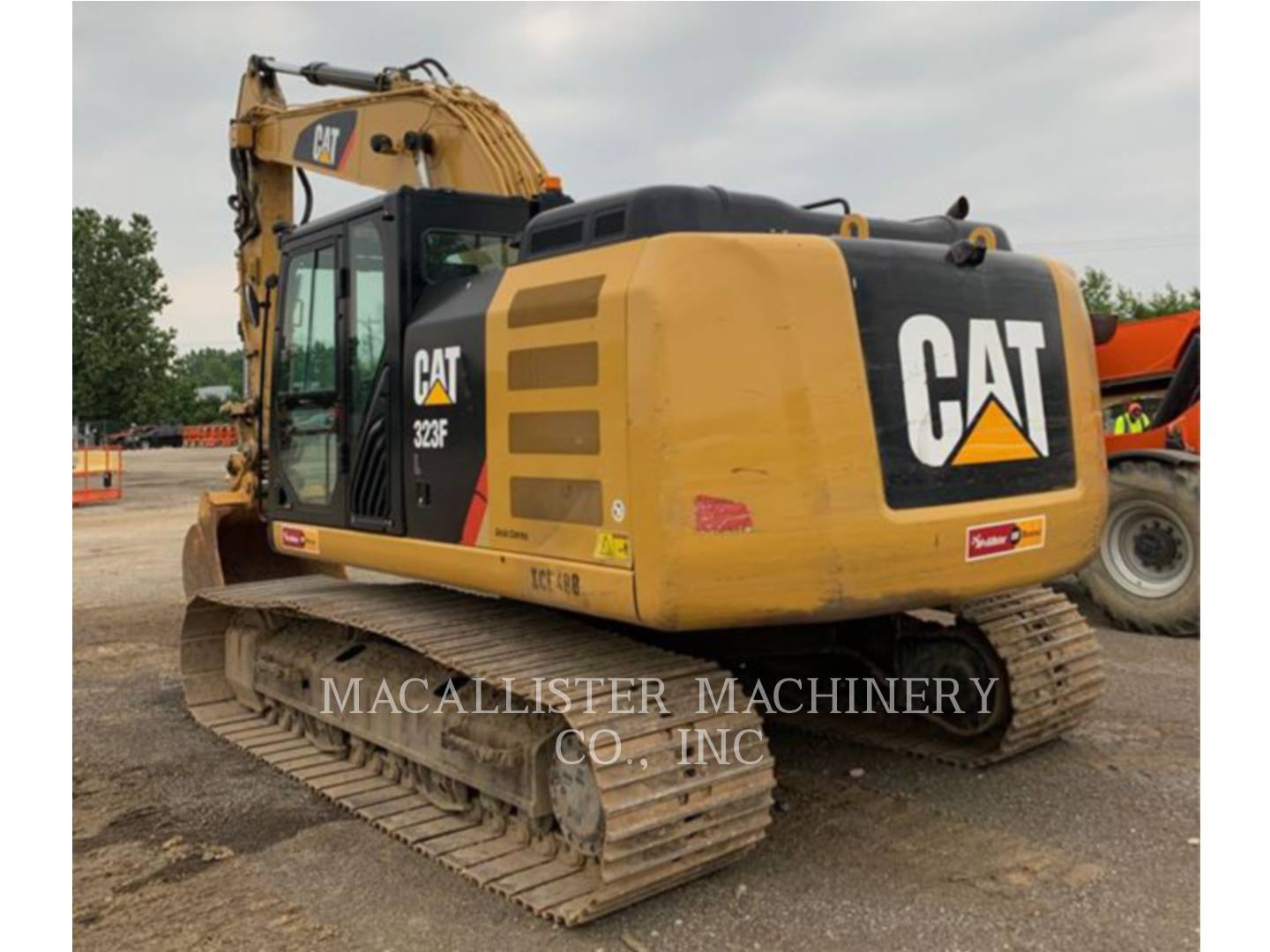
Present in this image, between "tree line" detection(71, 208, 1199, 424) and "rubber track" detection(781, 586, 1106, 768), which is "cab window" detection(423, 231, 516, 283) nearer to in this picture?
"rubber track" detection(781, 586, 1106, 768)

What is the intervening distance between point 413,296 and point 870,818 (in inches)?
114

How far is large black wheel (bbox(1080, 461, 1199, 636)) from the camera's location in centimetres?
756

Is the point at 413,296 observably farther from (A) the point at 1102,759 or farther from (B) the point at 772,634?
(A) the point at 1102,759

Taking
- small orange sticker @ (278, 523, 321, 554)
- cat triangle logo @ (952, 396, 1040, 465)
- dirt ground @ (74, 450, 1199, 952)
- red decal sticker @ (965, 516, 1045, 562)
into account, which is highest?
cat triangle logo @ (952, 396, 1040, 465)

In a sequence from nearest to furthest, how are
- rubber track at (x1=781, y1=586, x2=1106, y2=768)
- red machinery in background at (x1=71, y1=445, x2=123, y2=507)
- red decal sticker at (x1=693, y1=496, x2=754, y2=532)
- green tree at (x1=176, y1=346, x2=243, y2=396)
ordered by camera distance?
red decal sticker at (x1=693, y1=496, x2=754, y2=532)
rubber track at (x1=781, y1=586, x2=1106, y2=768)
red machinery in background at (x1=71, y1=445, x2=123, y2=507)
green tree at (x1=176, y1=346, x2=243, y2=396)

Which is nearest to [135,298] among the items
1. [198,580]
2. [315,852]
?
[198,580]

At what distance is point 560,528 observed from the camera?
3.76 m

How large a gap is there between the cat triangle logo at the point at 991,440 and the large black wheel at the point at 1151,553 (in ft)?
13.5

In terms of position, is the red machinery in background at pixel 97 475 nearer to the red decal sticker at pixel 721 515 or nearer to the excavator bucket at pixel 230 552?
the excavator bucket at pixel 230 552

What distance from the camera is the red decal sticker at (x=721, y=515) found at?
3.34 metres

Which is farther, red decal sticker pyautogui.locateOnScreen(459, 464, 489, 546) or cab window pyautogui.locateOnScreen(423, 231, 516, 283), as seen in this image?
cab window pyautogui.locateOnScreen(423, 231, 516, 283)

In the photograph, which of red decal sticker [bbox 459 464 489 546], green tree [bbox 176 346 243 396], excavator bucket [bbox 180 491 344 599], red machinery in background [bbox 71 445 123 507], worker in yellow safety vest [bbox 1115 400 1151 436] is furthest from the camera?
green tree [bbox 176 346 243 396]

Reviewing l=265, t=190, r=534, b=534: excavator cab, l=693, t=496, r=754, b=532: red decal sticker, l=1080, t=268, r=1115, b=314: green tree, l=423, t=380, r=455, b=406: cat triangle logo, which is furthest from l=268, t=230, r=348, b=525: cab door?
l=1080, t=268, r=1115, b=314: green tree

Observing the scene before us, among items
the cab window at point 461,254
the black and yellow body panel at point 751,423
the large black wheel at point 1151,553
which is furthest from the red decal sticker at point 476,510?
the large black wheel at point 1151,553
